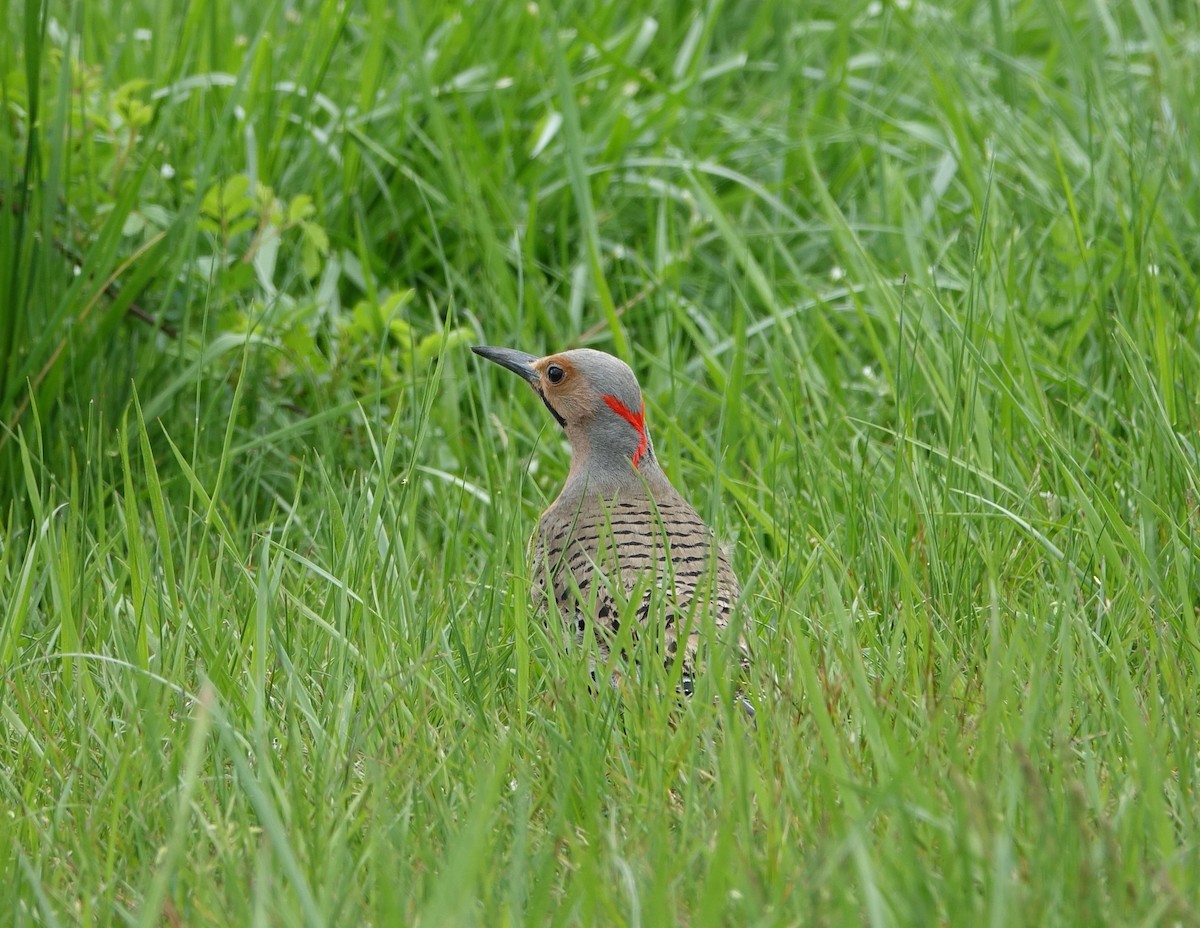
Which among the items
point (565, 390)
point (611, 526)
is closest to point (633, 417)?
point (565, 390)

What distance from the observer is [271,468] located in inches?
187

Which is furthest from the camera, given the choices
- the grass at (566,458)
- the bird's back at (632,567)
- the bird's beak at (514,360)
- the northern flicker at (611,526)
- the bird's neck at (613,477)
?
the bird's beak at (514,360)

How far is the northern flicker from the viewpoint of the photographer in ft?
10.7

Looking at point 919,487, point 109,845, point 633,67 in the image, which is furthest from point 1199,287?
point 109,845

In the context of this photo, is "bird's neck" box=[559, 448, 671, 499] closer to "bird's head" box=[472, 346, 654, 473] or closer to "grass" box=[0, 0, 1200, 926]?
"bird's head" box=[472, 346, 654, 473]

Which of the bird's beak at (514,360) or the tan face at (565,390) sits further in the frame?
the bird's beak at (514,360)

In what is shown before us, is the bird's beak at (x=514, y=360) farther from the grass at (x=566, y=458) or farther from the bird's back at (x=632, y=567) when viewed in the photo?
the bird's back at (x=632, y=567)

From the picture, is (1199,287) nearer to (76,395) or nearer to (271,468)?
(271,468)

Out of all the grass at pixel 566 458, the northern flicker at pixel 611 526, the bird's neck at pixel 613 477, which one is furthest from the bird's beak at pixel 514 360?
the bird's neck at pixel 613 477

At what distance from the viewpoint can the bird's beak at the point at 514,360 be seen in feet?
14.4

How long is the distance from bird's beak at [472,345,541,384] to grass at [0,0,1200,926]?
0.19 meters

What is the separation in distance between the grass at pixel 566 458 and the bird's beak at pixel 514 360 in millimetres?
187

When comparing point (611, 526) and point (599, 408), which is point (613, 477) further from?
point (611, 526)

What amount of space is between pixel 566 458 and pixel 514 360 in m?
0.58
